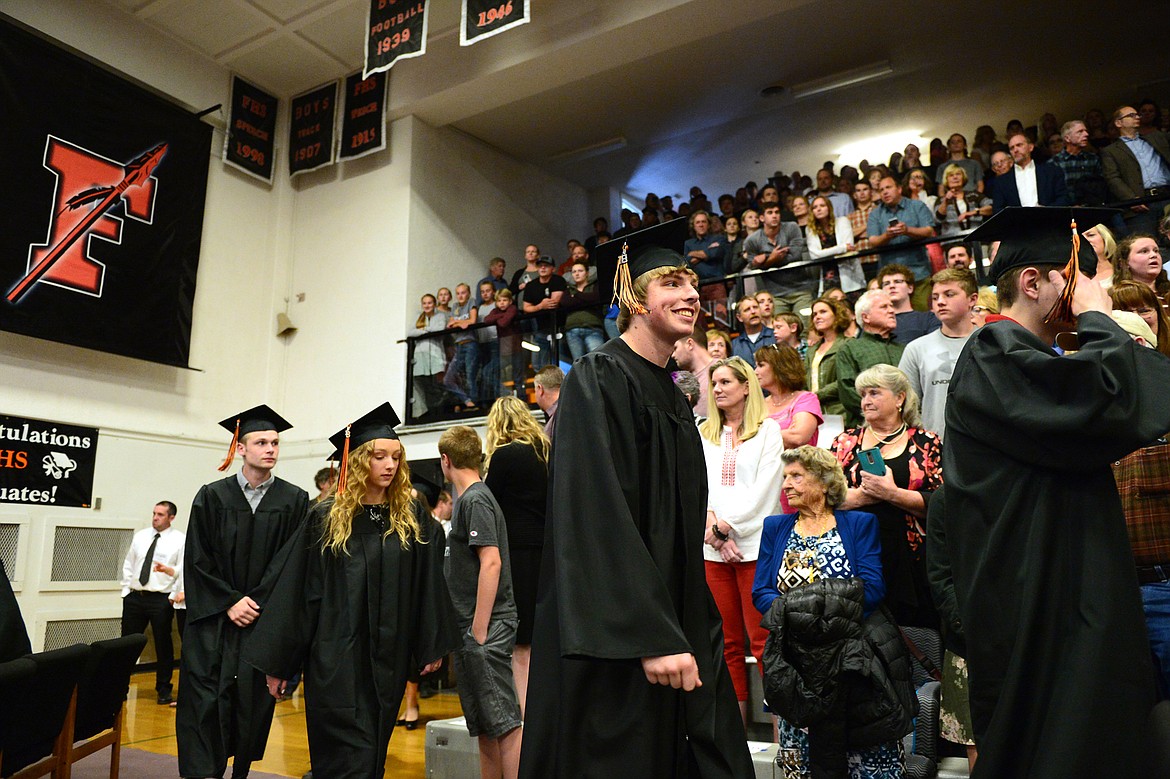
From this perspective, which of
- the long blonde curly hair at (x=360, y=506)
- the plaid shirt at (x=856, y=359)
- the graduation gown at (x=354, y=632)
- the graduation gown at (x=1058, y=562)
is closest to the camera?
the graduation gown at (x=1058, y=562)

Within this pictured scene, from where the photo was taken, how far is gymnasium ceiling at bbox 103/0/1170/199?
10484 millimetres

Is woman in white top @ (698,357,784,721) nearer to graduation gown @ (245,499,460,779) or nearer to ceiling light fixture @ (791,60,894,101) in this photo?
graduation gown @ (245,499,460,779)

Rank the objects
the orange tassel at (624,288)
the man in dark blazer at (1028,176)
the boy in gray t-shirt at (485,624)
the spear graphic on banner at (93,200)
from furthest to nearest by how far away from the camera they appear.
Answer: the spear graphic on banner at (93,200) → the man in dark blazer at (1028,176) → the boy in gray t-shirt at (485,624) → the orange tassel at (624,288)

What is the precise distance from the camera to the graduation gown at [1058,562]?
1.97 metres

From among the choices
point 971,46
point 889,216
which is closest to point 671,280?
point 889,216

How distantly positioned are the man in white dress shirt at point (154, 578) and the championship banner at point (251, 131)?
5445 mm

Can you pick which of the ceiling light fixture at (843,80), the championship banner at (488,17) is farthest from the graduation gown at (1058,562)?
the ceiling light fixture at (843,80)

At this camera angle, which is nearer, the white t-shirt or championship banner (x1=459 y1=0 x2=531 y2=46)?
the white t-shirt

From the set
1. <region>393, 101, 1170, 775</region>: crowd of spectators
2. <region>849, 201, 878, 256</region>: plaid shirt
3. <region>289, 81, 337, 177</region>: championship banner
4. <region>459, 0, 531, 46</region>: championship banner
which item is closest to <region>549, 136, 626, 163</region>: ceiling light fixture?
<region>393, 101, 1170, 775</region>: crowd of spectators

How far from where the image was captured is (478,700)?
3.96m

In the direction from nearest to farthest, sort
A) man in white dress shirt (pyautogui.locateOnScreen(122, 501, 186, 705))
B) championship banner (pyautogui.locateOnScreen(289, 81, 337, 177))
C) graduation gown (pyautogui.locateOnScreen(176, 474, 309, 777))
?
graduation gown (pyautogui.locateOnScreen(176, 474, 309, 777))
man in white dress shirt (pyautogui.locateOnScreen(122, 501, 186, 705))
championship banner (pyautogui.locateOnScreen(289, 81, 337, 177))

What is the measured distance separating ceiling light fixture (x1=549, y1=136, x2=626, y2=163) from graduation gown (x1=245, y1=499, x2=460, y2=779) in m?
10.4

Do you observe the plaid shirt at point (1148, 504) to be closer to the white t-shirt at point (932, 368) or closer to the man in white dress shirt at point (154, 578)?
the white t-shirt at point (932, 368)

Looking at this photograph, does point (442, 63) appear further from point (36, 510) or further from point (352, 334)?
point (36, 510)
